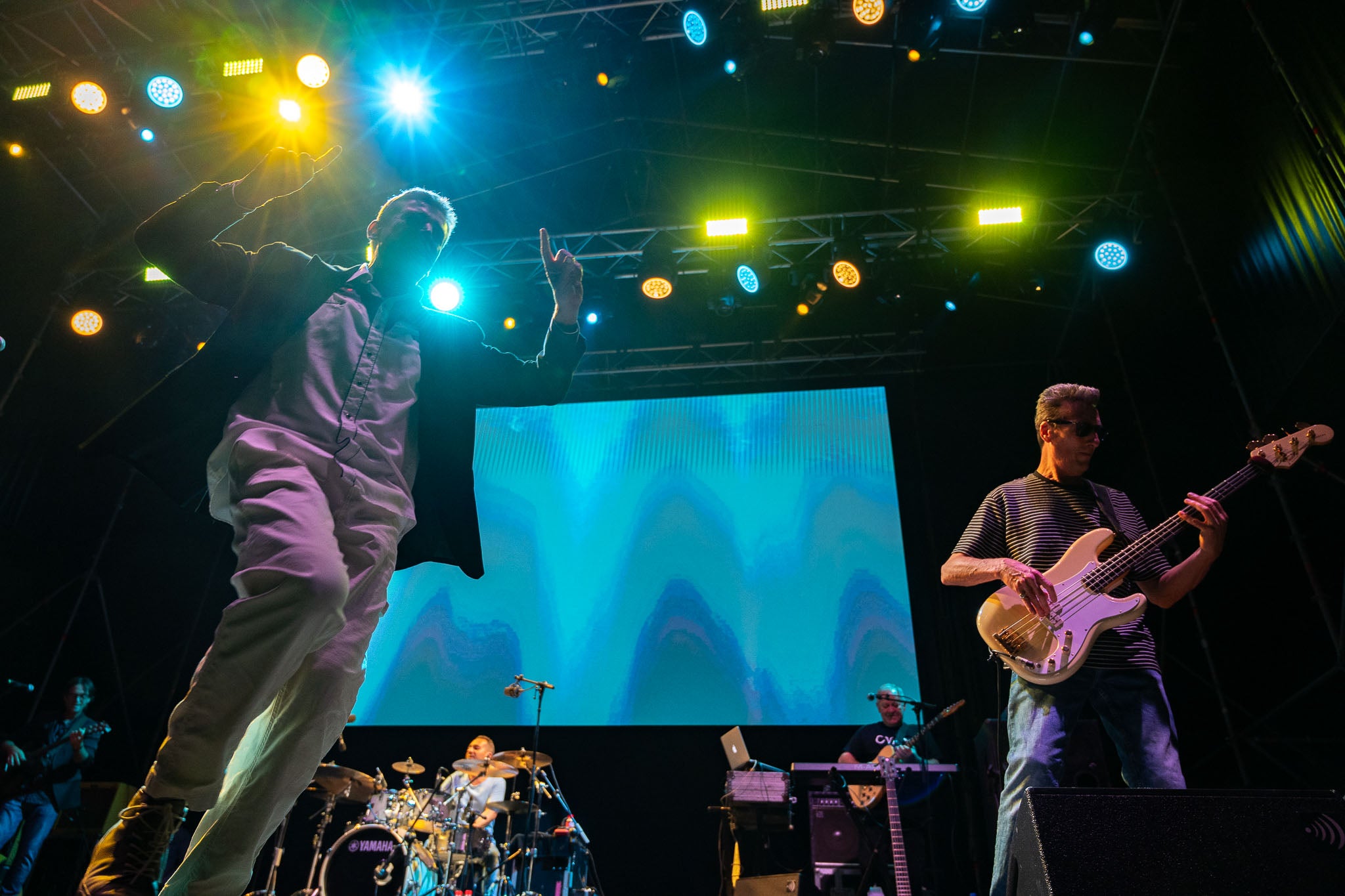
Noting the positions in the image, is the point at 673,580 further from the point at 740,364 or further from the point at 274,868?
the point at 274,868

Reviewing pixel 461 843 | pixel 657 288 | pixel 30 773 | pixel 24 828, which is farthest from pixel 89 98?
pixel 461 843

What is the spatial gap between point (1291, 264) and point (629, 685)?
5.54 meters

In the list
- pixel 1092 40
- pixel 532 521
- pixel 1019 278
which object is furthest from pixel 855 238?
pixel 532 521

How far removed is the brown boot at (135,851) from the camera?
1.31 metres

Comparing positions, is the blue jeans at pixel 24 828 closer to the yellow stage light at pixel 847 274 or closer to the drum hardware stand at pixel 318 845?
the drum hardware stand at pixel 318 845

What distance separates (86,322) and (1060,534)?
8.75 metres

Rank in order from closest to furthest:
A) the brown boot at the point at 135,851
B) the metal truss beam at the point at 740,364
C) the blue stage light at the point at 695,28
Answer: the brown boot at the point at 135,851
the blue stage light at the point at 695,28
the metal truss beam at the point at 740,364

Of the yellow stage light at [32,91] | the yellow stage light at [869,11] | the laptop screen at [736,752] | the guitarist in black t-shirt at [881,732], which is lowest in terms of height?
the laptop screen at [736,752]

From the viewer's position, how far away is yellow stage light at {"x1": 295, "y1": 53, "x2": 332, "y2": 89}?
6.30 meters

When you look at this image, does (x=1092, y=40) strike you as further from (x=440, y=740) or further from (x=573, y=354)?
(x=440, y=740)

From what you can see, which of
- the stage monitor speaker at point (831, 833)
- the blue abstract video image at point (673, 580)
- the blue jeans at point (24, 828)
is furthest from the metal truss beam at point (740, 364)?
the blue jeans at point (24, 828)

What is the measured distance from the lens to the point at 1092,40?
5504mm

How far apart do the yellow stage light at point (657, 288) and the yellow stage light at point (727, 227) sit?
2.03 ft

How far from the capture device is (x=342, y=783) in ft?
18.5
